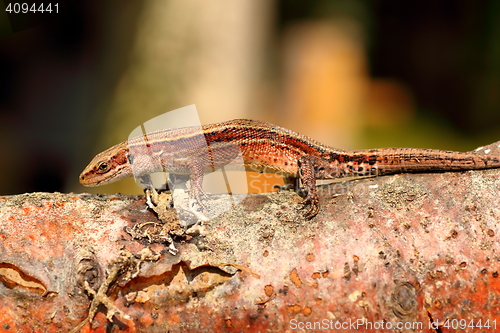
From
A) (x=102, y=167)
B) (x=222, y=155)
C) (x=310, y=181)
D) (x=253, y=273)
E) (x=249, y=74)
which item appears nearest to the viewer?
(x=253, y=273)

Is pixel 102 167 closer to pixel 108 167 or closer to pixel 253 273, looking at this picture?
pixel 108 167

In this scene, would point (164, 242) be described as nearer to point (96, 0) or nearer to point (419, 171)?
point (419, 171)

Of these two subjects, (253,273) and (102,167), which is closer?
(253,273)

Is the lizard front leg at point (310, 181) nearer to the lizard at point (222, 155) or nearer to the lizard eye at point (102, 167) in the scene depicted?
the lizard at point (222, 155)

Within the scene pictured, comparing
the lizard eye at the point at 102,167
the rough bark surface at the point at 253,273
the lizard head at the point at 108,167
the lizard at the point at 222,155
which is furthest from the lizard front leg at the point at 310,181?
the lizard eye at the point at 102,167

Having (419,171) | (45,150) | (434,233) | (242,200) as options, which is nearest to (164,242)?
(242,200)

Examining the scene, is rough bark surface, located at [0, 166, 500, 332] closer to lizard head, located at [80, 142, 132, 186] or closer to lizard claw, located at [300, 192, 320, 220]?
lizard claw, located at [300, 192, 320, 220]

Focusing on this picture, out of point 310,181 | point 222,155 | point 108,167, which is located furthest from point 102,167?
point 310,181
